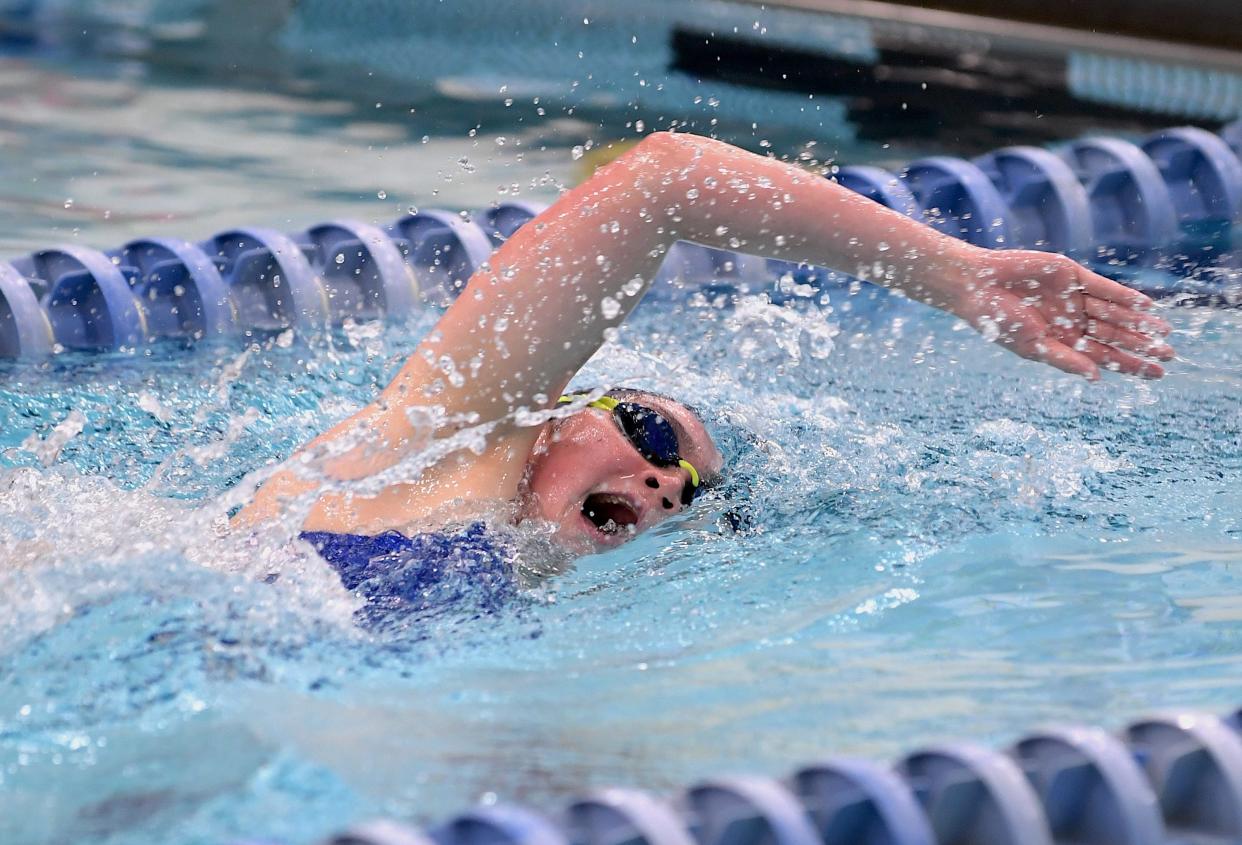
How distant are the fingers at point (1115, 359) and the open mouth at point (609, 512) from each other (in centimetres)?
60

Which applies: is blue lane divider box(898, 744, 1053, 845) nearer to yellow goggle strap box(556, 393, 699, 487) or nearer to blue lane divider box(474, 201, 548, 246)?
yellow goggle strap box(556, 393, 699, 487)

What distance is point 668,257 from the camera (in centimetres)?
359

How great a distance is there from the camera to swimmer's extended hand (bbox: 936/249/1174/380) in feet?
6.04

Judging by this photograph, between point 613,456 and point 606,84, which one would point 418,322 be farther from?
point 606,84

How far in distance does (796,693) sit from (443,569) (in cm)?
45

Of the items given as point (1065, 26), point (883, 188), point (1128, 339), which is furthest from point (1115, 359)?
point (1065, 26)

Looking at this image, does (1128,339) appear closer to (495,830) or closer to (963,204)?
(495,830)

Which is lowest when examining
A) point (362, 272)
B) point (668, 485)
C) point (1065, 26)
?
point (668, 485)

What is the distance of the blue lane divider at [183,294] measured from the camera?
316 cm

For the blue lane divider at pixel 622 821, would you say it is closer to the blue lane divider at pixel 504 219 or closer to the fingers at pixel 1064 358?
the fingers at pixel 1064 358

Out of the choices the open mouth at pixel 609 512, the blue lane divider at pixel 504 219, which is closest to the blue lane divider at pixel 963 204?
the blue lane divider at pixel 504 219

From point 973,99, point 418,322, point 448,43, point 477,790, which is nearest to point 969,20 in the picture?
point 973,99

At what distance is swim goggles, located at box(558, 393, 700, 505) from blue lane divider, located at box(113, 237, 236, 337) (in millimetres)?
1401

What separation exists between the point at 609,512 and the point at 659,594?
5.0 inches
